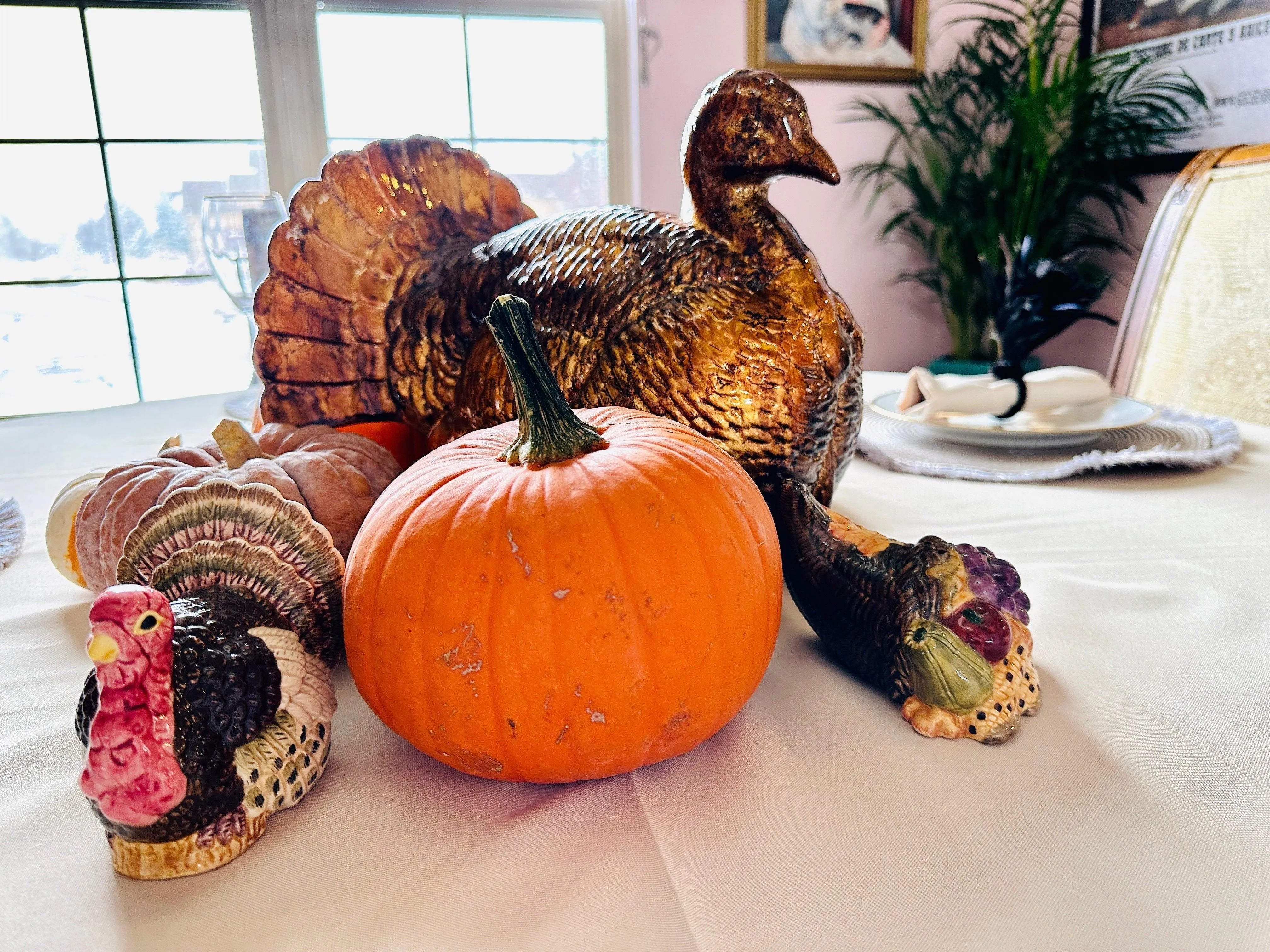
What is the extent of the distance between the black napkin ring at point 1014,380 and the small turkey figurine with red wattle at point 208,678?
0.91 m

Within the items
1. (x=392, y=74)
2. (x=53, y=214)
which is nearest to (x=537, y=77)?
(x=392, y=74)

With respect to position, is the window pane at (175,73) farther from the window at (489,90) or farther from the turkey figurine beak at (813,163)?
the turkey figurine beak at (813,163)

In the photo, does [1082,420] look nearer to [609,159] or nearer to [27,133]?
[609,159]

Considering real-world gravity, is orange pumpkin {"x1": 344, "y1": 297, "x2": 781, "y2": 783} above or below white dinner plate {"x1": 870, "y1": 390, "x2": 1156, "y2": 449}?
above

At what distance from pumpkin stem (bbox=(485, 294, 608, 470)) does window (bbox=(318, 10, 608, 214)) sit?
7.61 ft

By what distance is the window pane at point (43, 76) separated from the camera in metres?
2.45

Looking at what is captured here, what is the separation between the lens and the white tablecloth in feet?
1.09

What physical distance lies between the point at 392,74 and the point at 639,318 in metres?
2.55

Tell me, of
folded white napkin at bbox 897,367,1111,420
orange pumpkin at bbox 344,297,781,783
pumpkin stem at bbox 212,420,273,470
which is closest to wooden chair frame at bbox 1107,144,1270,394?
folded white napkin at bbox 897,367,1111,420

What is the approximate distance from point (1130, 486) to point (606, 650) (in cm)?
76

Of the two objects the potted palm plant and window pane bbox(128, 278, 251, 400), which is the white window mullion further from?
the potted palm plant

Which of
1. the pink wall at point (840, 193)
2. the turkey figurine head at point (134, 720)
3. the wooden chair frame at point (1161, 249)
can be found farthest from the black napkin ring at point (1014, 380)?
the pink wall at point (840, 193)

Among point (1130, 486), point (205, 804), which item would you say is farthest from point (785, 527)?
point (1130, 486)

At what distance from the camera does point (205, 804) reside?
37cm
